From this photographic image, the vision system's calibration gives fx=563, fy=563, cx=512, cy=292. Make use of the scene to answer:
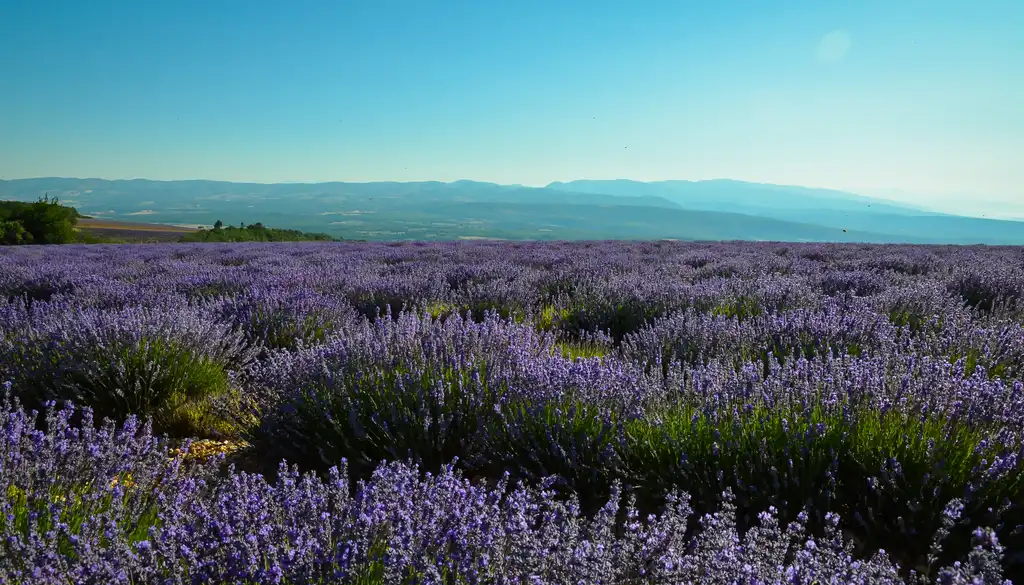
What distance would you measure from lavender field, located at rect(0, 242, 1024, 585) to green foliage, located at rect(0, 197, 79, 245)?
27865 millimetres

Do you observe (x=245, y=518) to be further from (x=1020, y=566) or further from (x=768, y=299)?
(x=768, y=299)

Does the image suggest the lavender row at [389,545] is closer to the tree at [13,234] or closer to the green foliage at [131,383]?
the green foliage at [131,383]

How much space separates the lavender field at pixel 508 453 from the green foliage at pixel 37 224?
27.9m

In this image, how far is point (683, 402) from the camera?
2.29 meters

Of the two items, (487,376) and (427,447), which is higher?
(487,376)

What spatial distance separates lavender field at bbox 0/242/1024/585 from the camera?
124 cm

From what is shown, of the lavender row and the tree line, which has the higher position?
the tree line

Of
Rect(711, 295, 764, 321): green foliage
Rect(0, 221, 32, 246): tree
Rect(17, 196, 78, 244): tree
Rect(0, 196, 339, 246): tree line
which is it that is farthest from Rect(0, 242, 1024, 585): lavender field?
Rect(17, 196, 78, 244): tree

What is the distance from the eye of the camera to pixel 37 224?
26.8 meters

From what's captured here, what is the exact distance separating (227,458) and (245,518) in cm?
150

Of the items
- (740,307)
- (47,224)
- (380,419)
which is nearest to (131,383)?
(380,419)

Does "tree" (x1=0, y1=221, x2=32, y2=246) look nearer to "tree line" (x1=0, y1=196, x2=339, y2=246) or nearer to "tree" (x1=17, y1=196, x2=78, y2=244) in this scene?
"tree line" (x1=0, y1=196, x2=339, y2=246)

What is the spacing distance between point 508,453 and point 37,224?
110 ft

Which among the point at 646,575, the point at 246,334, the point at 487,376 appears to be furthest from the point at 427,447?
the point at 246,334
